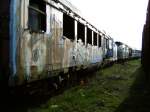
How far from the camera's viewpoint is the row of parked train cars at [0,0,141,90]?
265 inches

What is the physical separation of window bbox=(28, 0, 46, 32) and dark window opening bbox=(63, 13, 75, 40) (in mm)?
2116

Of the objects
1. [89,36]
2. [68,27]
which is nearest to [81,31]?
[89,36]

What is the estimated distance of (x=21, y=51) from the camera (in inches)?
271

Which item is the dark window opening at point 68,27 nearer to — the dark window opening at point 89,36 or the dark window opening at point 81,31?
the dark window opening at point 81,31

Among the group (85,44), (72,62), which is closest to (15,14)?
(72,62)

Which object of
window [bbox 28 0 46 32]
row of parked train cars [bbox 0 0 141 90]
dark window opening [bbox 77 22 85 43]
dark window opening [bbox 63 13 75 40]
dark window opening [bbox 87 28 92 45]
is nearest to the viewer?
row of parked train cars [bbox 0 0 141 90]

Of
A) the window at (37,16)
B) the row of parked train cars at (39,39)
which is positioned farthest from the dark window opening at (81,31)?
the window at (37,16)

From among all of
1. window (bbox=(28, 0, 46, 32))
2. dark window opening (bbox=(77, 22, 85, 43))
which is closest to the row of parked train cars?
window (bbox=(28, 0, 46, 32))

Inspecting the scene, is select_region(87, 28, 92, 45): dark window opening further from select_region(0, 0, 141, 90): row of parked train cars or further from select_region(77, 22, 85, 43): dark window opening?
select_region(0, 0, 141, 90): row of parked train cars

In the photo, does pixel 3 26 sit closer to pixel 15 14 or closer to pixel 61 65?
pixel 15 14

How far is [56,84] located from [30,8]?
11.1ft

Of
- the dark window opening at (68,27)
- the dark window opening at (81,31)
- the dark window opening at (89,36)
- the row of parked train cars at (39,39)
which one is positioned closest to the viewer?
the row of parked train cars at (39,39)

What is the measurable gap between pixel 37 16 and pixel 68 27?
127 inches

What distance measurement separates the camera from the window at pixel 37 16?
24.9 feet
